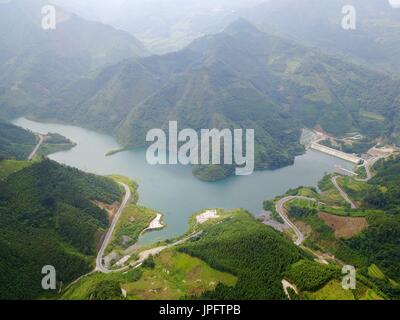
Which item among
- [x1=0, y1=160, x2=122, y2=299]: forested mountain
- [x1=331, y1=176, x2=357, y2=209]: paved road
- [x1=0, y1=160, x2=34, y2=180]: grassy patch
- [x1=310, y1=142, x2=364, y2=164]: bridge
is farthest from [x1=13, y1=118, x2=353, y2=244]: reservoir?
[x1=0, y1=160, x2=34, y2=180]: grassy patch

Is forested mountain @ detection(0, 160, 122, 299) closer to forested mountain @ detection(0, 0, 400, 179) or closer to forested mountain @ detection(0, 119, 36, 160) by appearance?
forested mountain @ detection(0, 119, 36, 160)

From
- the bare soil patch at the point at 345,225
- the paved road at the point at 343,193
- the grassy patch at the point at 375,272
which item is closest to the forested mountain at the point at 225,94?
the paved road at the point at 343,193

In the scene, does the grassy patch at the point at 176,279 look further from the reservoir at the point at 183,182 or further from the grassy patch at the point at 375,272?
the grassy patch at the point at 375,272

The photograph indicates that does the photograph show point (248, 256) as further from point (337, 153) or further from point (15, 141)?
point (15, 141)

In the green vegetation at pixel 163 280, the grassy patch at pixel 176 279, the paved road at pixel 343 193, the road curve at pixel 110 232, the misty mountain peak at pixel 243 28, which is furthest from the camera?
the misty mountain peak at pixel 243 28

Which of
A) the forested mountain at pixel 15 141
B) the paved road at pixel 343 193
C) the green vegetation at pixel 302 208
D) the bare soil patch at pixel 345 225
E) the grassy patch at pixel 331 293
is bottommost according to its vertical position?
the forested mountain at pixel 15 141

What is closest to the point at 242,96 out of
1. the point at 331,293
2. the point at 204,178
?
the point at 204,178
